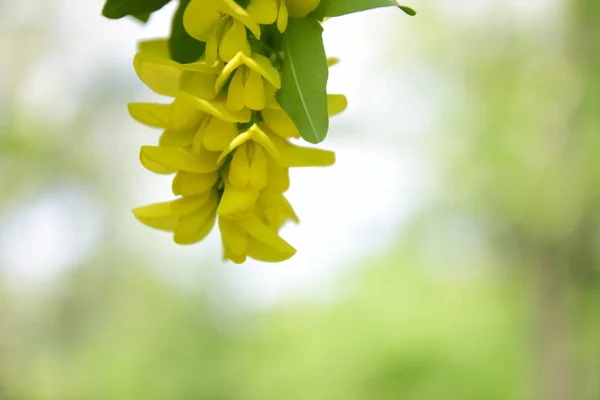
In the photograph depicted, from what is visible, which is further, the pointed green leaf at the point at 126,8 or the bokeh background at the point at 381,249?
the bokeh background at the point at 381,249

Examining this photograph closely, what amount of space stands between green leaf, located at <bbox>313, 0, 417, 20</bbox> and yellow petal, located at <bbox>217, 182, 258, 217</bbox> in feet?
0.30

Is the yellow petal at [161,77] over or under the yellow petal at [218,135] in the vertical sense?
over

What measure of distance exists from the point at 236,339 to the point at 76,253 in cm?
112

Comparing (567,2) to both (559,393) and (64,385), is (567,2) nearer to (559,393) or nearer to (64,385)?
(559,393)

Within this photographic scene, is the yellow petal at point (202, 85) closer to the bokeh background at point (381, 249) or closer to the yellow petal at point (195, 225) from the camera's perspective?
the yellow petal at point (195, 225)

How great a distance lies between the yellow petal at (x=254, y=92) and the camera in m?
0.30

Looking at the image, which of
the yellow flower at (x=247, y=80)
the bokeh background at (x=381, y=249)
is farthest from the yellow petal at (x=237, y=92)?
the bokeh background at (x=381, y=249)

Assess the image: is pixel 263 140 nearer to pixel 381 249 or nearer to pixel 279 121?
pixel 279 121

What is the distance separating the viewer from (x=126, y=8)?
0.33m

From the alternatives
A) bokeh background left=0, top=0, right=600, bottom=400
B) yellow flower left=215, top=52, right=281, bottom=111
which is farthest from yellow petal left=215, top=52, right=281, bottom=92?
bokeh background left=0, top=0, right=600, bottom=400

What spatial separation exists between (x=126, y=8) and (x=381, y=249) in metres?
3.76

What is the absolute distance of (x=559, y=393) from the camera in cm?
372

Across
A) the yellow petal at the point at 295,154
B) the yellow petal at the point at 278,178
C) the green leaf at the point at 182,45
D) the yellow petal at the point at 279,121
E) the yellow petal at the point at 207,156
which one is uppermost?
the green leaf at the point at 182,45

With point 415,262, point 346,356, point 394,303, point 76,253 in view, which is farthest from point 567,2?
point 76,253
